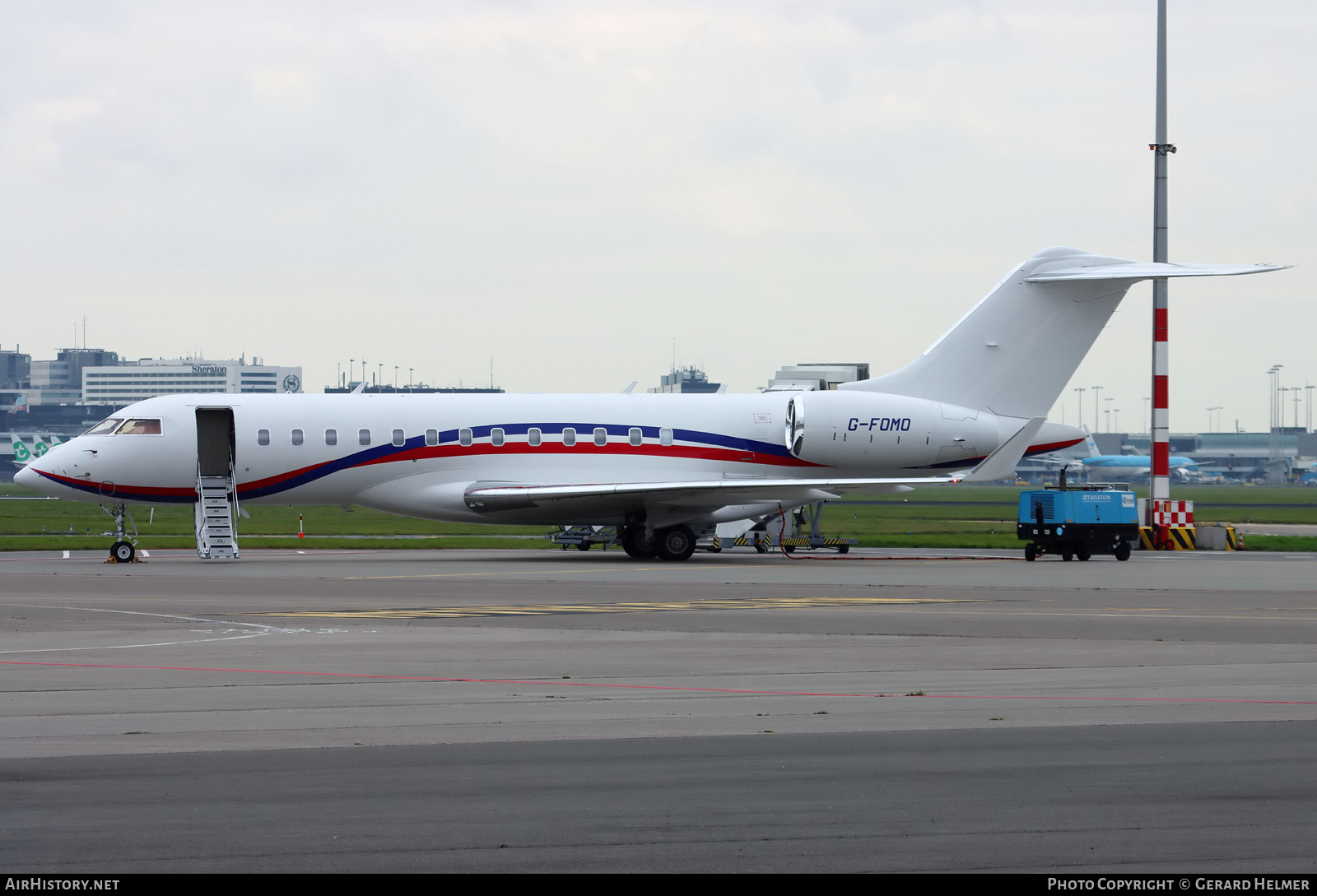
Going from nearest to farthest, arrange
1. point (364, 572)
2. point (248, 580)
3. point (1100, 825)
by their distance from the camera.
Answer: point (1100, 825) → point (248, 580) → point (364, 572)

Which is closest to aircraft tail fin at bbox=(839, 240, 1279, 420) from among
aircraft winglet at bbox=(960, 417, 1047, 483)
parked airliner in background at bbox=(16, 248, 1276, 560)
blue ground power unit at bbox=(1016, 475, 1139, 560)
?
parked airliner in background at bbox=(16, 248, 1276, 560)

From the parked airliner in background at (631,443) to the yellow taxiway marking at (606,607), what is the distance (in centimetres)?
987

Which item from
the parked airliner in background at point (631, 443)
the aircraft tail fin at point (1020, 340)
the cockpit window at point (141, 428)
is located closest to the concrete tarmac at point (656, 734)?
the parked airliner in background at point (631, 443)

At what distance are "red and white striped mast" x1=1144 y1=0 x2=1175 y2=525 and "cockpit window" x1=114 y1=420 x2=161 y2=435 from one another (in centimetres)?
2616

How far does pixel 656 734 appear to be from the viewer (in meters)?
9.84

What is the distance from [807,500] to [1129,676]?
19.1 metres

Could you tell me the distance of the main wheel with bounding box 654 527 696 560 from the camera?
33.2m

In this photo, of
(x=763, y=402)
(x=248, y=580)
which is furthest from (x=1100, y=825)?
(x=763, y=402)

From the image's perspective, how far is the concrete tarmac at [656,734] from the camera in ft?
22.0

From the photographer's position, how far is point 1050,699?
1149 centimetres

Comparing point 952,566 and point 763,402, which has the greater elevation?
point 763,402

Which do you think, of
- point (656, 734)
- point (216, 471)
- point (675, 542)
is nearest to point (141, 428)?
point (216, 471)

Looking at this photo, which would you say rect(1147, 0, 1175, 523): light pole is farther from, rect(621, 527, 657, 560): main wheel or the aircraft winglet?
rect(621, 527, 657, 560): main wheel
